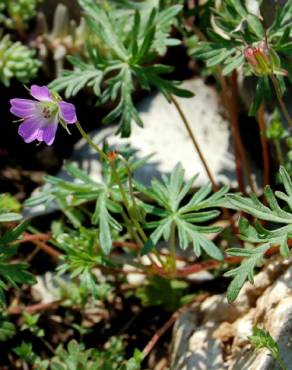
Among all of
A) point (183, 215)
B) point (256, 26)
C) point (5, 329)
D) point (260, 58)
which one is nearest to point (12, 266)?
point (5, 329)

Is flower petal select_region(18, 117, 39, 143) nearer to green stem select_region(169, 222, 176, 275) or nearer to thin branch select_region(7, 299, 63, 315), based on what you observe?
green stem select_region(169, 222, 176, 275)

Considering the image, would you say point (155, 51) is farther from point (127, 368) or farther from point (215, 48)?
point (127, 368)

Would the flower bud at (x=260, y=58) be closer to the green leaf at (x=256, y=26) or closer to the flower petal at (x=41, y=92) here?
the green leaf at (x=256, y=26)

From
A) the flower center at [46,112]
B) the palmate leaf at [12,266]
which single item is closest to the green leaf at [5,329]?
the palmate leaf at [12,266]

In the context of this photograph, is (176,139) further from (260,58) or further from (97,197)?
(260,58)

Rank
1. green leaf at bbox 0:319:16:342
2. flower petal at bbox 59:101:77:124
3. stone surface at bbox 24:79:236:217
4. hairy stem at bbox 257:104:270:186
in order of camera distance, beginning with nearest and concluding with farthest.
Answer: flower petal at bbox 59:101:77:124
green leaf at bbox 0:319:16:342
hairy stem at bbox 257:104:270:186
stone surface at bbox 24:79:236:217

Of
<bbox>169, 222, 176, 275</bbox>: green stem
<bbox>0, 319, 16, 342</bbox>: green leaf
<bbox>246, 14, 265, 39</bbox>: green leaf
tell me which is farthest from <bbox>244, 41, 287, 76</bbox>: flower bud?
<bbox>0, 319, 16, 342</bbox>: green leaf
